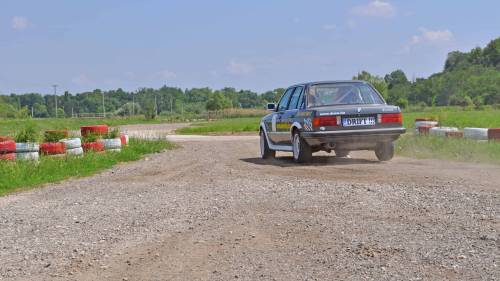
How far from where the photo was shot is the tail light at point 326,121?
12672 mm

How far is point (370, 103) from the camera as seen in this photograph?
13547 mm

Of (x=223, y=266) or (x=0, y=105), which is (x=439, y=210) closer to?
(x=223, y=266)

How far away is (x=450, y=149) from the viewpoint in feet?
49.7

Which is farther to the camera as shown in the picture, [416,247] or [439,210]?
[439,210]

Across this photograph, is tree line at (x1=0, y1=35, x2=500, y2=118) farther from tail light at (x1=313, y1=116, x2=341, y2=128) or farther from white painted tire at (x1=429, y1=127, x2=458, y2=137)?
tail light at (x1=313, y1=116, x2=341, y2=128)

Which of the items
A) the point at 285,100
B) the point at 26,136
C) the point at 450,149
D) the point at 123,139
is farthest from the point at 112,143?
the point at 450,149

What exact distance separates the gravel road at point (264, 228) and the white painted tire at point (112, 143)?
7.62 metres

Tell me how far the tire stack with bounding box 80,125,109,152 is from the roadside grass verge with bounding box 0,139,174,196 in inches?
25.9

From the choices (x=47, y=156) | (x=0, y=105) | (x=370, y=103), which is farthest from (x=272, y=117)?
(x=0, y=105)

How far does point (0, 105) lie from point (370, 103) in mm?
101537

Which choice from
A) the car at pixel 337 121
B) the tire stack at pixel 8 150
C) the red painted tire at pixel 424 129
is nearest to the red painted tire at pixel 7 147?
the tire stack at pixel 8 150

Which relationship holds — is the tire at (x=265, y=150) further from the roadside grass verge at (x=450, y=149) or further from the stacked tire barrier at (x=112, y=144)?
the stacked tire barrier at (x=112, y=144)

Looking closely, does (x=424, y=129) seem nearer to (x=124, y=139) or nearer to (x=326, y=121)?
(x=124, y=139)

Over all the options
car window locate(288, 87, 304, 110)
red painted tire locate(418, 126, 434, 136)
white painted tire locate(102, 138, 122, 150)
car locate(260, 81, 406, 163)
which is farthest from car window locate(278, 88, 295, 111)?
red painted tire locate(418, 126, 434, 136)
